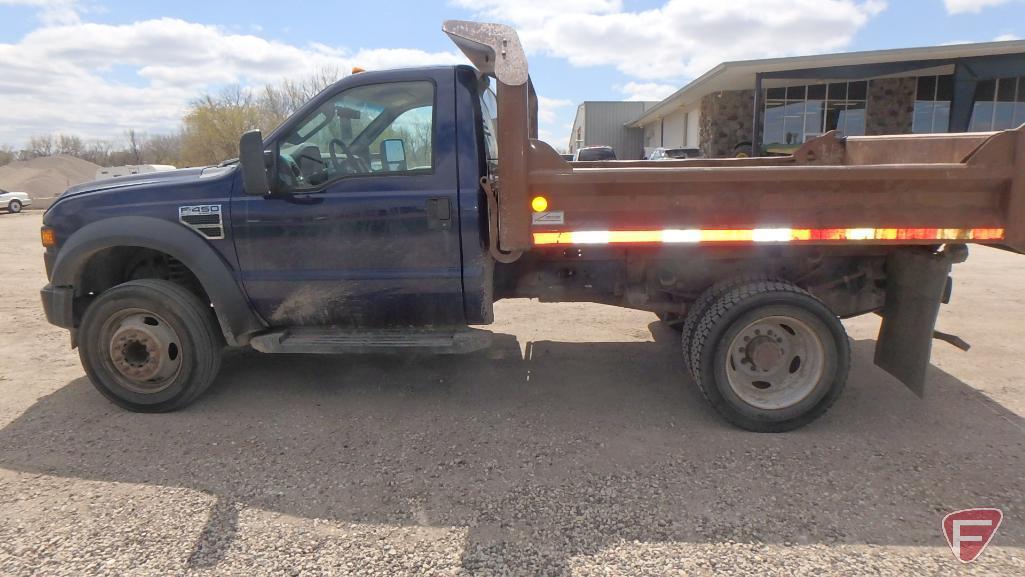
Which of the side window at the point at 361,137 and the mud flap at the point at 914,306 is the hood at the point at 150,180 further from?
the mud flap at the point at 914,306

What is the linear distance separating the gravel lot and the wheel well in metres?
0.77

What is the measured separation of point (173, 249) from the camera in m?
3.93

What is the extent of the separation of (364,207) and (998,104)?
25.7m

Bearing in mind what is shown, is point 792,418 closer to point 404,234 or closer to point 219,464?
point 404,234

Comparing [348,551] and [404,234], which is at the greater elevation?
[404,234]

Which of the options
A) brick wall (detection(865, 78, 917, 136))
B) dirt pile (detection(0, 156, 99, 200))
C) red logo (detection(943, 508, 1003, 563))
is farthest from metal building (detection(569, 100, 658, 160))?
red logo (detection(943, 508, 1003, 563))

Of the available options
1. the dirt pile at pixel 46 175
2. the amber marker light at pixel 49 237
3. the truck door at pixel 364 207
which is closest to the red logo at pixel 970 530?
the truck door at pixel 364 207

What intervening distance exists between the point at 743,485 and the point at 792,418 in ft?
2.75

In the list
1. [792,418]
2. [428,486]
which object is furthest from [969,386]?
[428,486]

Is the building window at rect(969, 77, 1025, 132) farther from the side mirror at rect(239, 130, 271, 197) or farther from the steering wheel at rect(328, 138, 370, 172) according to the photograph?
the side mirror at rect(239, 130, 271, 197)

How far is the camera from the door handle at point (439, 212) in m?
3.83

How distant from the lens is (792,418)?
3.78 meters

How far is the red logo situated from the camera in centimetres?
263

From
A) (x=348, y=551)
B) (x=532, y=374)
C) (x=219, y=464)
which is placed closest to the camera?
(x=348, y=551)
